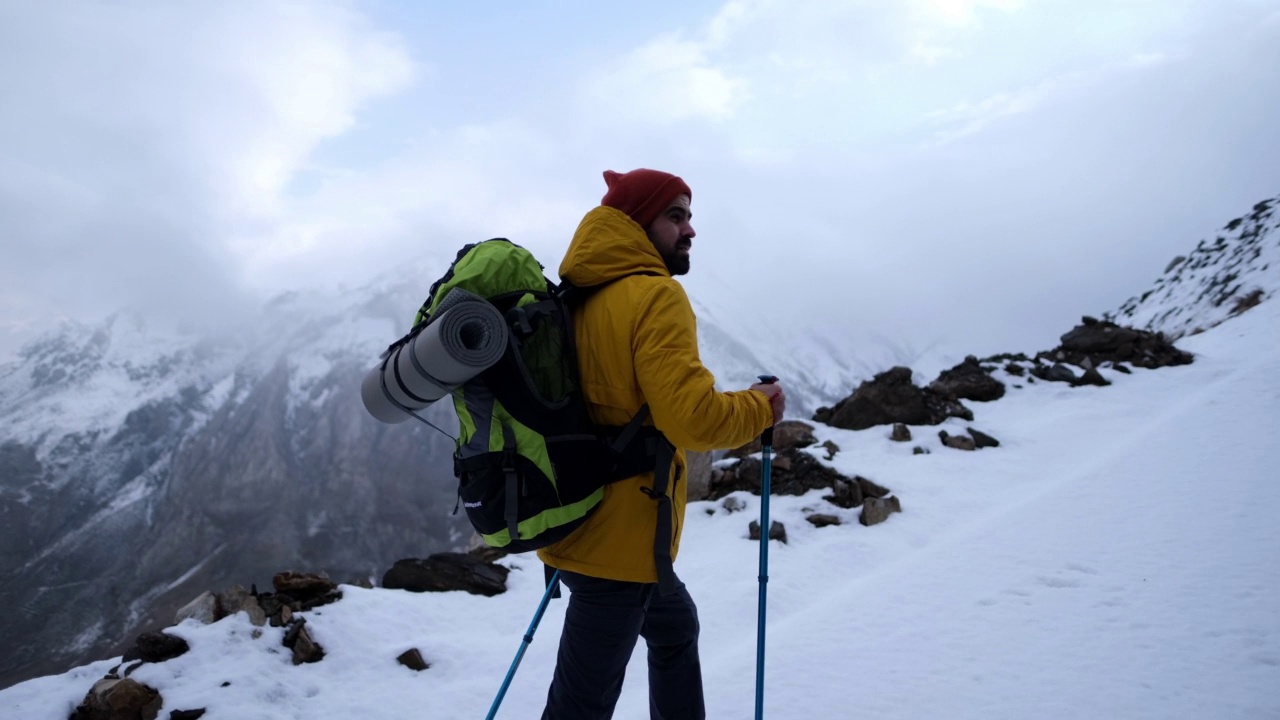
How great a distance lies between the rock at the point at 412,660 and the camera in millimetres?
6164

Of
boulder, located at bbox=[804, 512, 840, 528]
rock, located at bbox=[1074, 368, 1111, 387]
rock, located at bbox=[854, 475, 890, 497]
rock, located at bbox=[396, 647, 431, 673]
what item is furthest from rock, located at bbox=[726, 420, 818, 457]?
rock, located at bbox=[1074, 368, 1111, 387]

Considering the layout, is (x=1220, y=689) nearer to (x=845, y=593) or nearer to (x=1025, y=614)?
(x=1025, y=614)

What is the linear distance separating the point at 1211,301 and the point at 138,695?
142 feet

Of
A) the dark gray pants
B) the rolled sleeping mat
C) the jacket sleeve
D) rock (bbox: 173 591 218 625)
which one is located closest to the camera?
the rolled sleeping mat

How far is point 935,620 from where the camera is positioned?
543 cm

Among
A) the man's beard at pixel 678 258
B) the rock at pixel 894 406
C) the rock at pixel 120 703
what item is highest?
the rock at pixel 894 406

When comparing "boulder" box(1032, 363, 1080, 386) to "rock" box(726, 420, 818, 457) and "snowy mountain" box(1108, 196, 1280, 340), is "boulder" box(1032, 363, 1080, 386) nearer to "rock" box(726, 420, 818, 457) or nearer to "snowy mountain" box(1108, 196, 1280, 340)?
"rock" box(726, 420, 818, 457)

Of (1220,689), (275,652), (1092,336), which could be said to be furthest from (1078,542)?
(1092,336)

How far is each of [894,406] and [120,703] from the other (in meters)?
14.6

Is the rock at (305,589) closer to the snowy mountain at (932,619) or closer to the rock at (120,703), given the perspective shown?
the snowy mountain at (932,619)

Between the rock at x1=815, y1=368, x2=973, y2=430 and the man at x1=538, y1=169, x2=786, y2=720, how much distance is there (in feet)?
42.9

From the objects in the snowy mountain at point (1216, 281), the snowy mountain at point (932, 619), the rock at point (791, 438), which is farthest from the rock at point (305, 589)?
the snowy mountain at point (1216, 281)

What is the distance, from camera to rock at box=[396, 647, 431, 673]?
6.16m

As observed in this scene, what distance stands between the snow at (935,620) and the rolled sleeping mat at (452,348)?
3.38m
